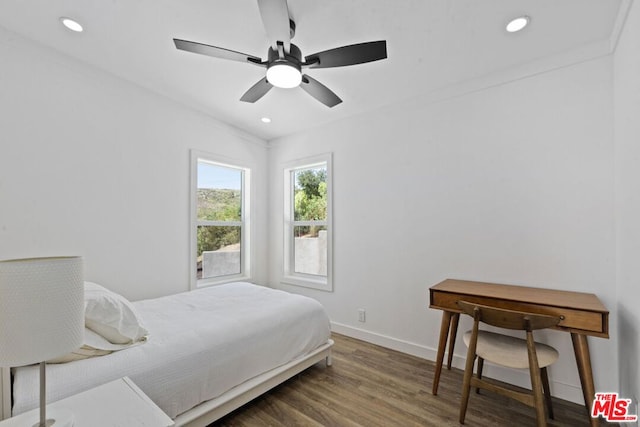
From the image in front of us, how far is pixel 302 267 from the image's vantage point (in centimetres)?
394

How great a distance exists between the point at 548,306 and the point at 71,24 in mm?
3721

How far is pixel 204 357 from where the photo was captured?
1678 millimetres

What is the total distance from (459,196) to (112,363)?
277cm

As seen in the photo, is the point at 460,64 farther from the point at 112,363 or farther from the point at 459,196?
the point at 112,363

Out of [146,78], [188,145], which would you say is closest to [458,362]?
[188,145]

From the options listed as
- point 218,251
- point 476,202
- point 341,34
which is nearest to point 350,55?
point 341,34

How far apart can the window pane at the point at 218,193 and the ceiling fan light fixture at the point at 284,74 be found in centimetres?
194

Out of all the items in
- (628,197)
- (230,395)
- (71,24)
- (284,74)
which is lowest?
(230,395)

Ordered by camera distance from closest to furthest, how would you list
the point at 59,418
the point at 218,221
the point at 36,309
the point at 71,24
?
the point at 36,309
the point at 59,418
the point at 71,24
the point at 218,221

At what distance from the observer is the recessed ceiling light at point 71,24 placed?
6.40 ft

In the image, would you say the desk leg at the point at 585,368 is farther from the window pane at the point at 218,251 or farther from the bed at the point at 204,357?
the window pane at the point at 218,251

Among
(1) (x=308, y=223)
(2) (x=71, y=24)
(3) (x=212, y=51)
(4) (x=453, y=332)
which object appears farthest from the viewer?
(1) (x=308, y=223)

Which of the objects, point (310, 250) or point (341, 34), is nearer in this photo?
point (341, 34)

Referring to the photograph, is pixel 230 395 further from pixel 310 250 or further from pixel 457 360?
pixel 310 250
